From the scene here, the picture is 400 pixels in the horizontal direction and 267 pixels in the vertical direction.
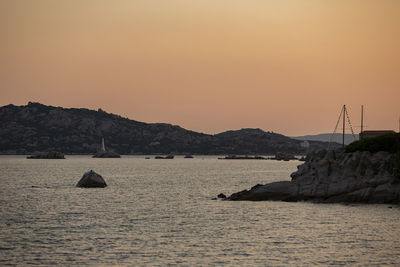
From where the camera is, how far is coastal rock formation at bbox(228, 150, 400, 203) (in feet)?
207

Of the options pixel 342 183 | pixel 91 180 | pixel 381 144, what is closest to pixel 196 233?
pixel 342 183

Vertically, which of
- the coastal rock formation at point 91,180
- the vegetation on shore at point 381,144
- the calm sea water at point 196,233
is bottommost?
the calm sea water at point 196,233

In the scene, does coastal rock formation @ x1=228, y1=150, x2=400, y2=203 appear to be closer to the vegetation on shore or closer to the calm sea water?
the vegetation on shore

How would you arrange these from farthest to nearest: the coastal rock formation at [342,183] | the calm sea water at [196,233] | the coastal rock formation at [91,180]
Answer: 1. the coastal rock formation at [91,180]
2. the coastal rock formation at [342,183]
3. the calm sea water at [196,233]

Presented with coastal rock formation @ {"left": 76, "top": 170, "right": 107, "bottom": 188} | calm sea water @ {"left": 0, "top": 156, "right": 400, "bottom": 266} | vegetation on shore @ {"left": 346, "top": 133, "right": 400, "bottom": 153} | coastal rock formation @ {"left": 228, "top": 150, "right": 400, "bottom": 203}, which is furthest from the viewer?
coastal rock formation @ {"left": 76, "top": 170, "right": 107, "bottom": 188}

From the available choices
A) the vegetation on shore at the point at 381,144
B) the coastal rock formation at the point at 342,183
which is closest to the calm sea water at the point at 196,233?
the coastal rock formation at the point at 342,183

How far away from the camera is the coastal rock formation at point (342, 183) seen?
2483 inches

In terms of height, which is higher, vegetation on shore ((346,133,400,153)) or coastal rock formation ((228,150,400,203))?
vegetation on shore ((346,133,400,153))

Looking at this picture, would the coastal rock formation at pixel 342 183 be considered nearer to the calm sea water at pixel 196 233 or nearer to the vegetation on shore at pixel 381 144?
the vegetation on shore at pixel 381 144

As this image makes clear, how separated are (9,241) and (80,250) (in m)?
6.42

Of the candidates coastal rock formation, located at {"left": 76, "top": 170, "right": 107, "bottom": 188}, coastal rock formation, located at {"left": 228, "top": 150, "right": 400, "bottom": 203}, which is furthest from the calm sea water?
coastal rock formation, located at {"left": 76, "top": 170, "right": 107, "bottom": 188}

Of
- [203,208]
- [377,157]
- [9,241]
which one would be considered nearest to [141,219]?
[203,208]

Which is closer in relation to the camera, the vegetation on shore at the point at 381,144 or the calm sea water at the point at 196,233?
the calm sea water at the point at 196,233

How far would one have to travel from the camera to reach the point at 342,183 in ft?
214
